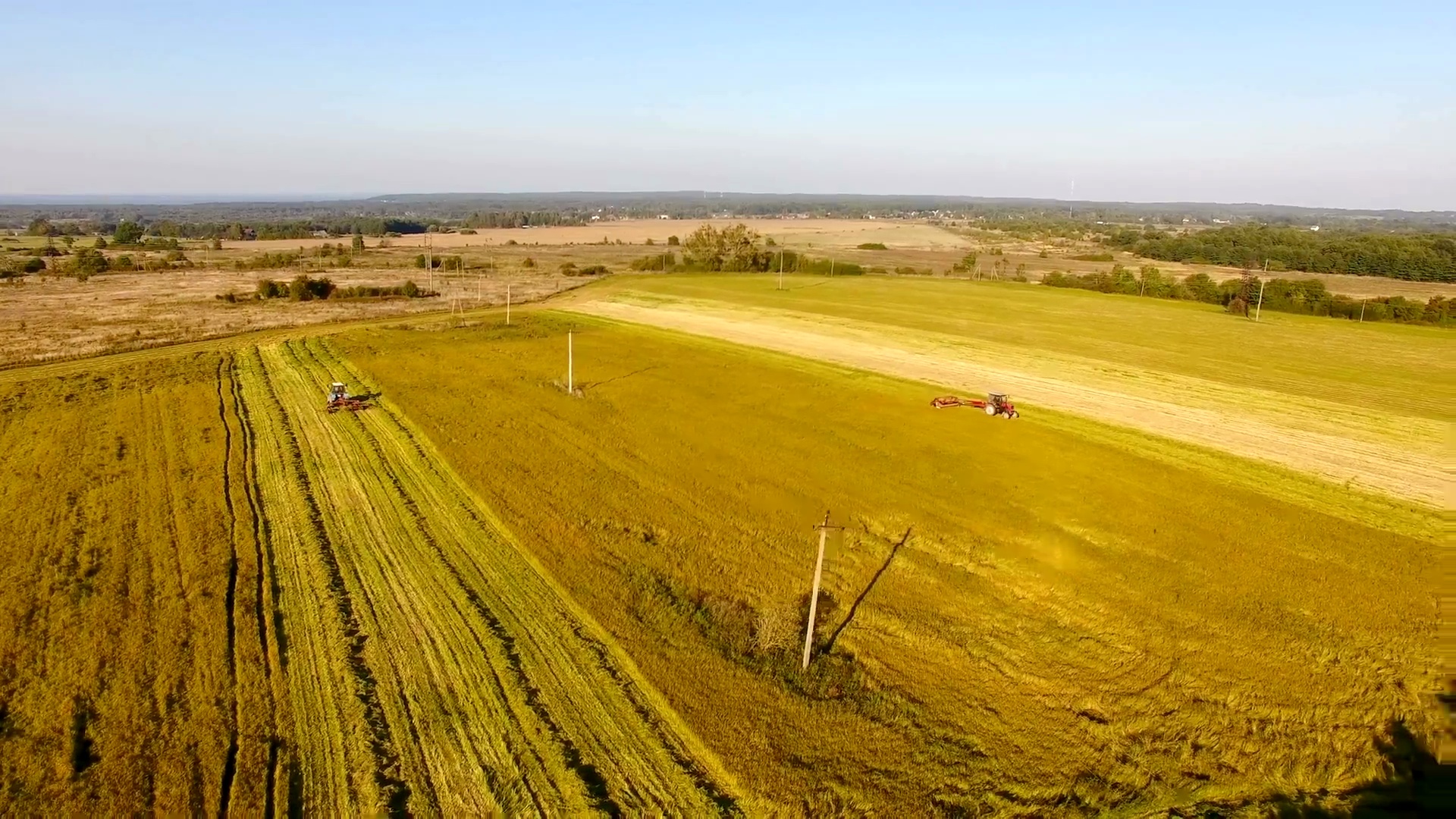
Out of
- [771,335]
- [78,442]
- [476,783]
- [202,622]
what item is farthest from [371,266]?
[476,783]

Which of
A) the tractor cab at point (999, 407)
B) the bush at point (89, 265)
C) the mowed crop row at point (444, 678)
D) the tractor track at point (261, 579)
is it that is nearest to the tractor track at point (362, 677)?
the mowed crop row at point (444, 678)

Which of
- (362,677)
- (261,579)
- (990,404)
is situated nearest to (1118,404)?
(990,404)

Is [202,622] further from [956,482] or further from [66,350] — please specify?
[66,350]

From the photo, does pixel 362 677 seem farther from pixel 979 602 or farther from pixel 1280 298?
pixel 1280 298

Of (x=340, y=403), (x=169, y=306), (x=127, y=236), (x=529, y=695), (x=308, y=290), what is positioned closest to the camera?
(x=529, y=695)

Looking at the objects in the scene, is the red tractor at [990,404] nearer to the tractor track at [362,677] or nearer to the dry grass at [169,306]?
the tractor track at [362,677]
